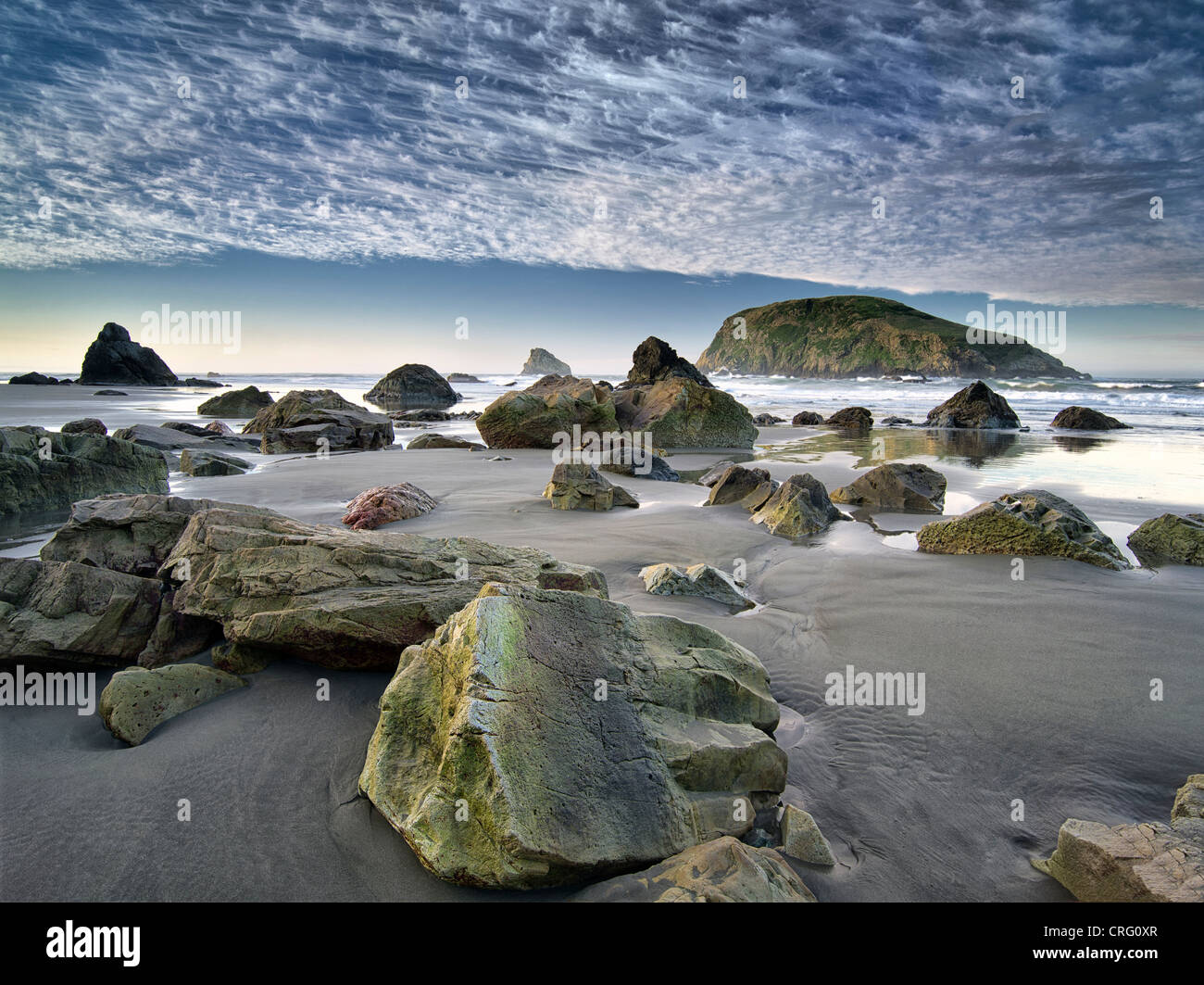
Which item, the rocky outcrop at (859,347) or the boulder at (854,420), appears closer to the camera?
the boulder at (854,420)

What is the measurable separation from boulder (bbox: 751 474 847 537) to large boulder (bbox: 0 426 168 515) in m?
8.11

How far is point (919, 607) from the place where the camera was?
4.53 metres

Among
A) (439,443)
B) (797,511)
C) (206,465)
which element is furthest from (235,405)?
(797,511)

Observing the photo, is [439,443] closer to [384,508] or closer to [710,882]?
[384,508]

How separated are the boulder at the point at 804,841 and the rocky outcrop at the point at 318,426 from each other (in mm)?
14051

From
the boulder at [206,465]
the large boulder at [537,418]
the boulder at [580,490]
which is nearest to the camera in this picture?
the boulder at [580,490]

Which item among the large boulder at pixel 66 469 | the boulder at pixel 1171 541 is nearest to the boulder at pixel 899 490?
the boulder at pixel 1171 541

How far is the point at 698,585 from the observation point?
15.7 feet

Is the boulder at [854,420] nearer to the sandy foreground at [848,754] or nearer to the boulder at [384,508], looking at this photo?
the sandy foreground at [848,754]

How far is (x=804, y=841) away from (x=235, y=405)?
29073mm

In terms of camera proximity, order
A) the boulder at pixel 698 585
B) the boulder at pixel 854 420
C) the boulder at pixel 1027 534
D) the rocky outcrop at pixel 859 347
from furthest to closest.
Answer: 1. the rocky outcrop at pixel 859 347
2. the boulder at pixel 854 420
3. the boulder at pixel 1027 534
4. the boulder at pixel 698 585

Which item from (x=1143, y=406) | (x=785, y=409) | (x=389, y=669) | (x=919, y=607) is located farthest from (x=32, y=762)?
(x=1143, y=406)

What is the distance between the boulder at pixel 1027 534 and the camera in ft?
18.0

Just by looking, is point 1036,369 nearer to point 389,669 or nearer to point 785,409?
point 785,409
